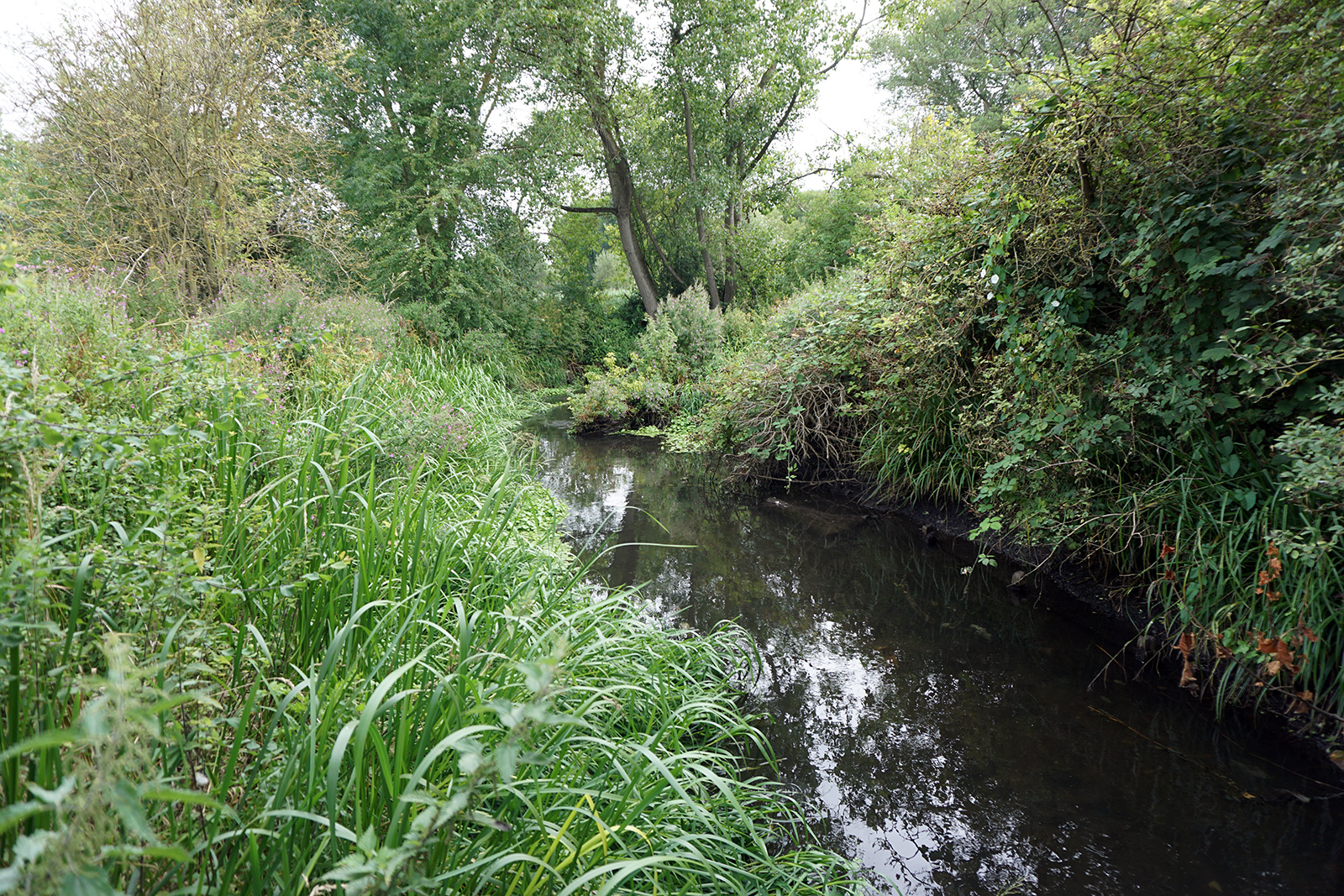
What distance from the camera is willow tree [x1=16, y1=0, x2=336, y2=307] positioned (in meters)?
5.95

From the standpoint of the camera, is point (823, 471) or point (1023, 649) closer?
point (1023, 649)

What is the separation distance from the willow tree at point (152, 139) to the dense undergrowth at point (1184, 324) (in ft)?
22.7

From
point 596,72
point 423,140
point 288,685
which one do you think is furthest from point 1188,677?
point 423,140

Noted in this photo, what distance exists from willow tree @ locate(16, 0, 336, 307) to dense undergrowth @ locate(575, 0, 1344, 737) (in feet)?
22.7

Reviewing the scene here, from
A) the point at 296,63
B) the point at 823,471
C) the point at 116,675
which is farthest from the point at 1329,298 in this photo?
the point at 296,63

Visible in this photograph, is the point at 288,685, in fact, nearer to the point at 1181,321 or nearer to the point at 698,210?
the point at 1181,321

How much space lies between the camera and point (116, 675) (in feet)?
2.33

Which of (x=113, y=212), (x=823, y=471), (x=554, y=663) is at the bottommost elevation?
(x=823, y=471)

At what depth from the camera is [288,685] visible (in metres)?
1.75

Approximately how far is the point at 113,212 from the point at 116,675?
8140mm

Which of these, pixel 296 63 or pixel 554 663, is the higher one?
pixel 296 63

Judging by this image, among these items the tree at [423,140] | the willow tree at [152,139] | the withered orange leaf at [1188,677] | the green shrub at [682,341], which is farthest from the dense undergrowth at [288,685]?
the tree at [423,140]

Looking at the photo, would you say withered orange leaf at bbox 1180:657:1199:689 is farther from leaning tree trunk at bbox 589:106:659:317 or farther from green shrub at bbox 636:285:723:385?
leaning tree trunk at bbox 589:106:659:317

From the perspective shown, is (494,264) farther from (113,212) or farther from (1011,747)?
(1011,747)
